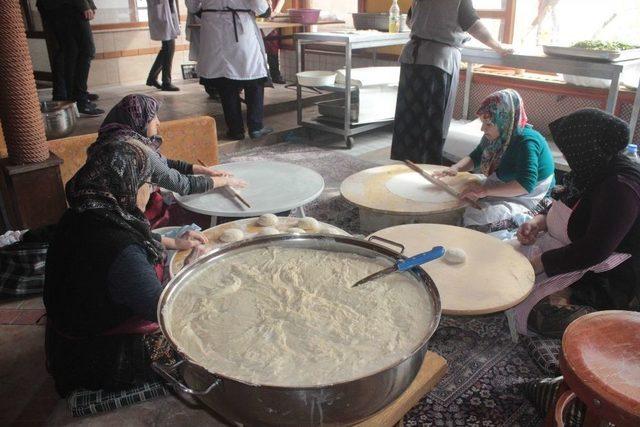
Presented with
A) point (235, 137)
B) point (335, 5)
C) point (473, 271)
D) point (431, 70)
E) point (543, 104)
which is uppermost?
point (335, 5)

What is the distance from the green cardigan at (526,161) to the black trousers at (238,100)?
2.64 metres

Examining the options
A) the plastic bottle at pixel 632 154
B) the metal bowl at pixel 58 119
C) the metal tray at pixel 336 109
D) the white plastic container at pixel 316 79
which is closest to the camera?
the plastic bottle at pixel 632 154

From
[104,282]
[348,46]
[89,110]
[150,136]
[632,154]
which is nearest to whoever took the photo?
[104,282]

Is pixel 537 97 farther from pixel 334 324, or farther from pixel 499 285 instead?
pixel 334 324

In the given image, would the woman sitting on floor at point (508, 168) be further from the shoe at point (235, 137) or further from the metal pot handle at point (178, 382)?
the shoe at point (235, 137)

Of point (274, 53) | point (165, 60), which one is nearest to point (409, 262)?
point (165, 60)

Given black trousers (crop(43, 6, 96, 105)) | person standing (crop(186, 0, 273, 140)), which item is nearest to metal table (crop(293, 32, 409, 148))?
person standing (crop(186, 0, 273, 140))

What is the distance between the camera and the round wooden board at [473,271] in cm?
171

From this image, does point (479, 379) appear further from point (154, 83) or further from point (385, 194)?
point (154, 83)

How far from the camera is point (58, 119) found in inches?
155

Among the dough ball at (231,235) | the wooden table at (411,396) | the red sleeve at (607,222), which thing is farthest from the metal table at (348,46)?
the wooden table at (411,396)

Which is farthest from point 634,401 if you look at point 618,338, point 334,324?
point 334,324

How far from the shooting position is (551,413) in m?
1.33

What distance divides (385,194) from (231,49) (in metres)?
2.36
